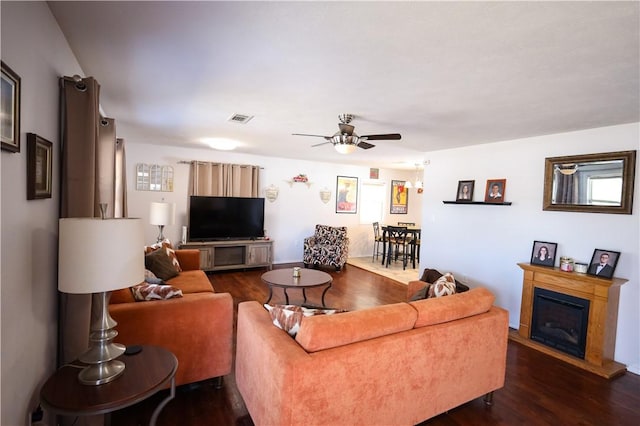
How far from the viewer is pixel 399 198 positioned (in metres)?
8.58

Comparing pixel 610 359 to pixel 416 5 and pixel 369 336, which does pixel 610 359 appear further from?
pixel 416 5

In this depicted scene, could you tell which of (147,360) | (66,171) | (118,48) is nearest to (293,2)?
(118,48)

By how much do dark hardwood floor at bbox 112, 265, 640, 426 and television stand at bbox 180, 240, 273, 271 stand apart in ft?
11.4

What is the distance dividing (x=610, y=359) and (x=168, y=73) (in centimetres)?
476

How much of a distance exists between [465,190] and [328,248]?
2.98 metres

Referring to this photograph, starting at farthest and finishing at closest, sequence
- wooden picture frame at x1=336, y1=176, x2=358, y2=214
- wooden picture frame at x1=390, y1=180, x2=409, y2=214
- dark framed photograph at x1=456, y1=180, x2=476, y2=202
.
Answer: wooden picture frame at x1=390, y1=180, x2=409, y2=214 → wooden picture frame at x1=336, y1=176, x2=358, y2=214 → dark framed photograph at x1=456, y1=180, x2=476, y2=202

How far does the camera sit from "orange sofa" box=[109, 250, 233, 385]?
2145 millimetres

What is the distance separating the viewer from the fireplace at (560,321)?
3.15 metres

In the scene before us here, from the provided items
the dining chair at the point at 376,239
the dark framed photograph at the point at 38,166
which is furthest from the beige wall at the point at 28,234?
the dining chair at the point at 376,239

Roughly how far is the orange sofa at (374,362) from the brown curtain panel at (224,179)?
4361 mm

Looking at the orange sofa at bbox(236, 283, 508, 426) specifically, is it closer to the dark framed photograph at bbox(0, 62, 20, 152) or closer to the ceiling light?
the dark framed photograph at bbox(0, 62, 20, 152)

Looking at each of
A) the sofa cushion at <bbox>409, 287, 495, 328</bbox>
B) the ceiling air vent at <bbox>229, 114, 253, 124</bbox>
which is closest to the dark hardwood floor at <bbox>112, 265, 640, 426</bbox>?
the sofa cushion at <bbox>409, 287, 495, 328</bbox>

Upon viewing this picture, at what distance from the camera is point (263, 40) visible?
181 centimetres

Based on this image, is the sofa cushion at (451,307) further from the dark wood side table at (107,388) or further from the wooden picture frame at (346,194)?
the wooden picture frame at (346,194)
